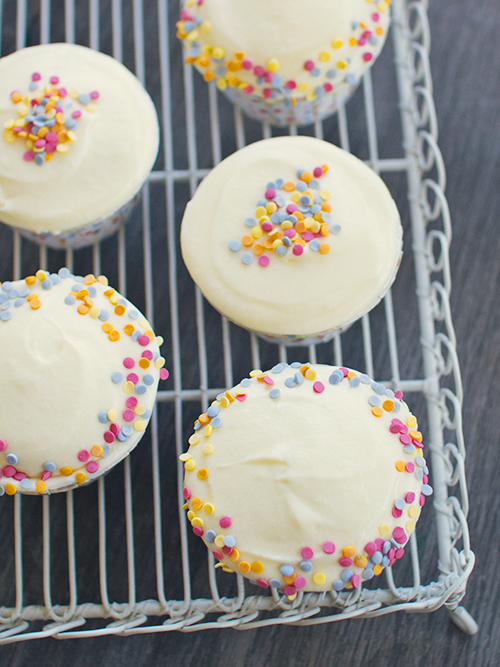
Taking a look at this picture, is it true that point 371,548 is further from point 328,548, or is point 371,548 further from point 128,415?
point 128,415

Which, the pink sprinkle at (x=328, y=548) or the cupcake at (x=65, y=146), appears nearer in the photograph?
the pink sprinkle at (x=328, y=548)

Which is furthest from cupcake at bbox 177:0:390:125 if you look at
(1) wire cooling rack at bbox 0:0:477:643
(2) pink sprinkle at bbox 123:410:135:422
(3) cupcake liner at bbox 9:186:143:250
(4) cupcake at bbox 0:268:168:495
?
(2) pink sprinkle at bbox 123:410:135:422

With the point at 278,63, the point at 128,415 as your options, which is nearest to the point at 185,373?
the point at 128,415

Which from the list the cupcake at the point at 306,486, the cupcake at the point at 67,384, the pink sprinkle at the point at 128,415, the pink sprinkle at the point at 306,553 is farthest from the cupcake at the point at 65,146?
the pink sprinkle at the point at 306,553

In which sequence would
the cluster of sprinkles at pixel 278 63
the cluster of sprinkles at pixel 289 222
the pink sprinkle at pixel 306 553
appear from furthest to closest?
1. the cluster of sprinkles at pixel 278 63
2. the cluster of sprinkles at pixel 289 222
3. the pink sprinkle at pixel 306 553

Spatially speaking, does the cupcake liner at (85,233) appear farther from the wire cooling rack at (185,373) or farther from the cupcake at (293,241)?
the cupcake at (293,241)

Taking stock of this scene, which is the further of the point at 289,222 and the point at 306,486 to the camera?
the point at 289,222
